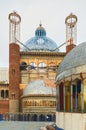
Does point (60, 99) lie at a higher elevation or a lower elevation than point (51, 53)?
lower

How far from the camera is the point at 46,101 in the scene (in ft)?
181

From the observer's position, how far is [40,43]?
70938 mm

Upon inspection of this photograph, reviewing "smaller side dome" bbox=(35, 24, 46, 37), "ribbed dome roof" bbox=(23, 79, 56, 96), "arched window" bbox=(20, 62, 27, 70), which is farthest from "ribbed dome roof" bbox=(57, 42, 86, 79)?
"smaller side dome" bbox=(35, 24, 46, 37)

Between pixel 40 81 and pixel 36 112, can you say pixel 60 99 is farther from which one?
pixel 40 81

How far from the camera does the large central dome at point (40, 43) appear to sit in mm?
69750

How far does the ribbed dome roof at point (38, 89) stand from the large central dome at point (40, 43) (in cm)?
1147

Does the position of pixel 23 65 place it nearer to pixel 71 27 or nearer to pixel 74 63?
pixel 71 27

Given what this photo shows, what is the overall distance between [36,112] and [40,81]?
7.35 meters

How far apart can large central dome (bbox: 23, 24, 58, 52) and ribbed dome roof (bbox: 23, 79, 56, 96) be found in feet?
37.6

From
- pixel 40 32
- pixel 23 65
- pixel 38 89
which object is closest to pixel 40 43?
pixel 40 32

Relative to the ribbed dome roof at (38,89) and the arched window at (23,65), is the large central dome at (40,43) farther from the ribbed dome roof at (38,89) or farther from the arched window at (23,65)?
the ribbed dome roof at (38,89)

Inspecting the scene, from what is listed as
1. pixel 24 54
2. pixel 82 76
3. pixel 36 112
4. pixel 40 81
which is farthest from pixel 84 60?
pixel 24 54

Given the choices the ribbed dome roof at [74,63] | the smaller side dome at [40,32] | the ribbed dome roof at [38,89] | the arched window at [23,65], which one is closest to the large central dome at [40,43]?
the smaller side dome at [40,32]

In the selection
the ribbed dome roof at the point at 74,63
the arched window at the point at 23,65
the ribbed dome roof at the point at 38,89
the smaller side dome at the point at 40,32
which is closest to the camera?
the ribbed dome roof at the point at 74,63
